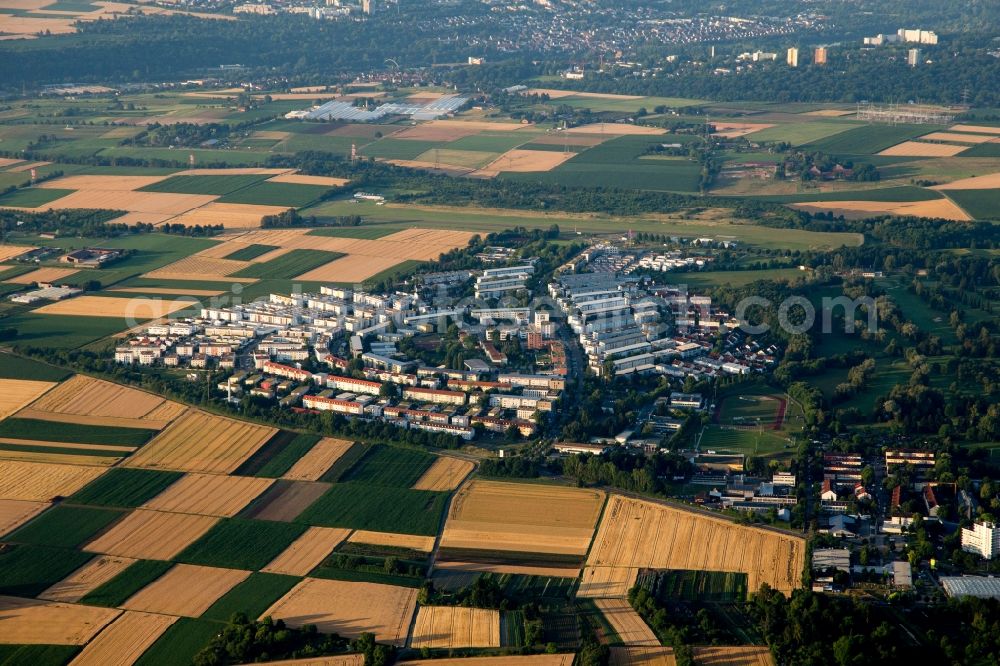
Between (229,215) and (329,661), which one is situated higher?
(229,215)

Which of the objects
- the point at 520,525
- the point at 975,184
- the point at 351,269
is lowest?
the point at 520,525

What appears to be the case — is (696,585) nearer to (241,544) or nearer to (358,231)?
(241,544)

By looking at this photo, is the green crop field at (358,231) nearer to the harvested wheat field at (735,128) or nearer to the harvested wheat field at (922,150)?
the harvested wheat field at (735,128)

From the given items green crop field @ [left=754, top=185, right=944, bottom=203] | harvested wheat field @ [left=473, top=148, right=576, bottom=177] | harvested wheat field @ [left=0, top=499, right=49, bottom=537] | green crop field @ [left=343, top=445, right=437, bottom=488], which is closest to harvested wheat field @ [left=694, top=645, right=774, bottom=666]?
green crop field @ [left=343, top=445, right=437, bottom=488]

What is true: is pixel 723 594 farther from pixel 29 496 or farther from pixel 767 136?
pixel 767 136

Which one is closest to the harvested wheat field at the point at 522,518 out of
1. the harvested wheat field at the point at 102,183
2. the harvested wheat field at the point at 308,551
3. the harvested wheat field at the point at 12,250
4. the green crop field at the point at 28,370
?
the harvested wheat field at the point at 308,551

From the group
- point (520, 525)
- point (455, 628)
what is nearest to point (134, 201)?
point (520, 525)

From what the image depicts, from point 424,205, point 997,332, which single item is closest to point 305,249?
point 424,205
